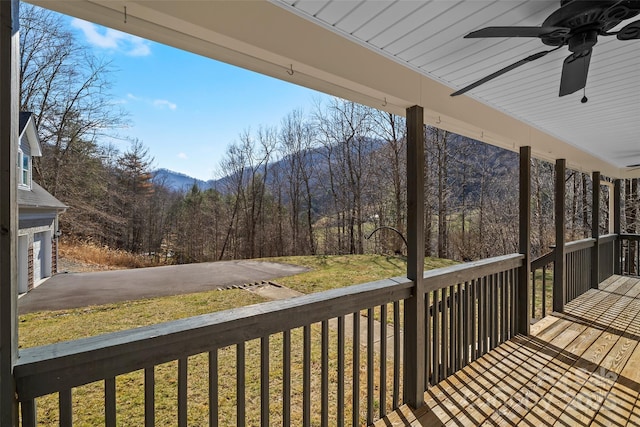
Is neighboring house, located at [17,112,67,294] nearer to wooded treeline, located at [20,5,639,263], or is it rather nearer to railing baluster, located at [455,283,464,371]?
wooded treeline, located at [20,5,639,263]

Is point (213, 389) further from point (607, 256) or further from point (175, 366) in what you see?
point (607, 256)

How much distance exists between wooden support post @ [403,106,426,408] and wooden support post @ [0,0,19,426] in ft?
6.49

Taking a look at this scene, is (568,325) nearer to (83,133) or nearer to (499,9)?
(499,9)

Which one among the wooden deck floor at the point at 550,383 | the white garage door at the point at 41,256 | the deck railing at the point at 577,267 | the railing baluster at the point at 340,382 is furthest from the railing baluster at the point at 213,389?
the white garage door at the point at 41,256

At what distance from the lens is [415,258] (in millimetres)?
2203

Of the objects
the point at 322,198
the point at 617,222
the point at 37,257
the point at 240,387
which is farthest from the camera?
the point at 322,198

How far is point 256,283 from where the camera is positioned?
276 inches

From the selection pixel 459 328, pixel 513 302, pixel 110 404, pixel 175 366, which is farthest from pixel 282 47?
pixel 175 366

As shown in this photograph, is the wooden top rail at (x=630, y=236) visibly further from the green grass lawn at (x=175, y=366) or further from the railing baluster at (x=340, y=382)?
the railing baluster at (x=340, y=382)

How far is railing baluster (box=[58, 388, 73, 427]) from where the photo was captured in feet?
3.52

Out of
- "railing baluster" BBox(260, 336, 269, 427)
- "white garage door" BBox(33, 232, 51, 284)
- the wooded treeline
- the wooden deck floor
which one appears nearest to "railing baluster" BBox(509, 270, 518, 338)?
the wooden deck floor

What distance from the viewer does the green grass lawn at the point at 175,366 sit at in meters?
2.73

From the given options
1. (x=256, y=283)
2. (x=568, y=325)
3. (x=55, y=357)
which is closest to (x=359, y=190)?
(x=256, y=283)

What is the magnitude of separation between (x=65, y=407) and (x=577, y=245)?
19.7 ft
